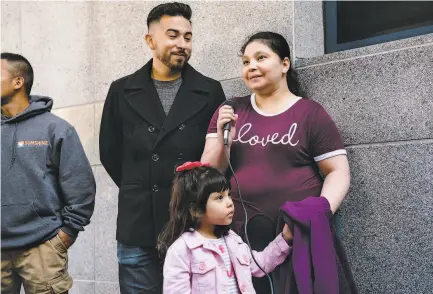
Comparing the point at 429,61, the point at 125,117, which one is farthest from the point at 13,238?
the point at 429,61

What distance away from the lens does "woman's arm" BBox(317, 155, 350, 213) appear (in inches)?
140

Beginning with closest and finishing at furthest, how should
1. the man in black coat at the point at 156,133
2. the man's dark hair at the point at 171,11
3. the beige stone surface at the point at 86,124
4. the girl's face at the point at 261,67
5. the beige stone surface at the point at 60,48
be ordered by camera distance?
A: the girl's face at the point at 261,67 < the man in black coat at the point at 156,133 < the man's dark hair at the point at 171,11 < the beige stone surface at the point at 86,124 < the beige stone surface at the point at 60,48

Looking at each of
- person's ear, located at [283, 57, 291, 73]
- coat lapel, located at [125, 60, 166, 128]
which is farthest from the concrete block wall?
coat lapel, located at [125, 60, 166, 128]

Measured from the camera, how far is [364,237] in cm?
411

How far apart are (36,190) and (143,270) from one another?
0.86 m

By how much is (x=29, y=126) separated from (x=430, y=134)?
2.54 meters

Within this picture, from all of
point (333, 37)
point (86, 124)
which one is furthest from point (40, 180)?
point (333, 37)

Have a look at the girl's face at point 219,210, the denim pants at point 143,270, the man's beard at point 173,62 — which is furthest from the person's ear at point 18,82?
the girl's face at point 219,210

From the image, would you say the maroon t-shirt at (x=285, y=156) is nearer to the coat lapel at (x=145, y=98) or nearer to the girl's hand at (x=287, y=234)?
the girl's hand at (x=287, y=234)

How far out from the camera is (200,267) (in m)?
3.29

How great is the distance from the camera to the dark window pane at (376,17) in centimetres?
463

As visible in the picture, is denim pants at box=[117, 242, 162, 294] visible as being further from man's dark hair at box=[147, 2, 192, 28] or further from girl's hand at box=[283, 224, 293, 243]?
man's dark hair at box=[147, 2, 192, 28]

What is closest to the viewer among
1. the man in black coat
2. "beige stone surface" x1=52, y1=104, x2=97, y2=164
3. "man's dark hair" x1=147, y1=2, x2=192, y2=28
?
the man in black coat

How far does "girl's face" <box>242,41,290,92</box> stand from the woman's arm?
1.95ft
